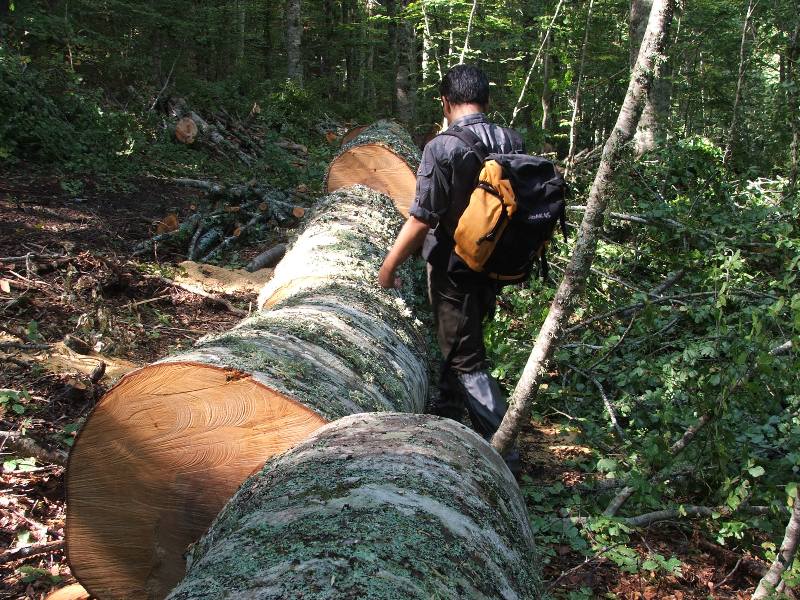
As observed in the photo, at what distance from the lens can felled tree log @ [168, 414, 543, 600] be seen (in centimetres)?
124

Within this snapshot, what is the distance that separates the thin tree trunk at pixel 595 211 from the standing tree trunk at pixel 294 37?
1434 centimetres

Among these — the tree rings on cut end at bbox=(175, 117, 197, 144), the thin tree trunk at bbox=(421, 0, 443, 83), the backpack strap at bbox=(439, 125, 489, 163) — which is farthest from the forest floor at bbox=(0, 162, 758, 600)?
the thin tree trunk at bbox=(421, 0, 443, 83)

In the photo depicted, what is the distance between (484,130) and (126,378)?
2.12 m

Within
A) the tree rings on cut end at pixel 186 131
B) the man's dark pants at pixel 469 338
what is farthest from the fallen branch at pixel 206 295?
the tree rings on cut end at pixel 186 131

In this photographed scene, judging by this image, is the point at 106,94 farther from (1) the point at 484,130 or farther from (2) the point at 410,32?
(1) the point at 484,130

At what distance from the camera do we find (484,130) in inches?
128

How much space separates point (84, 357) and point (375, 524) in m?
3.07

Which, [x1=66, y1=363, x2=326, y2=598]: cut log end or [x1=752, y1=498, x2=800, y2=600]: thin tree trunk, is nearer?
[x1=66, y1=363, x2=326, y2=598]: cut log end

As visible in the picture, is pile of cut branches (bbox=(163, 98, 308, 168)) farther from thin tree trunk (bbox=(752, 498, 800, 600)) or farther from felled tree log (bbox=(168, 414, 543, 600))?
thin tree trunk (bbox=(752, 498, 800, 600))

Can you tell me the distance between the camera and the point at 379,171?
5.79m

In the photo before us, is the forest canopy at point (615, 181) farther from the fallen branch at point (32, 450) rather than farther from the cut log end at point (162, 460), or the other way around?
the fallen branch at point (32, 450)

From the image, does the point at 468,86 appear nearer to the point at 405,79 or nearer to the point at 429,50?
the point at 429,50

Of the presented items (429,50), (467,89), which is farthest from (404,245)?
(429,50)

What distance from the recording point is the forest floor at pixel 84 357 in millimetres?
2607
